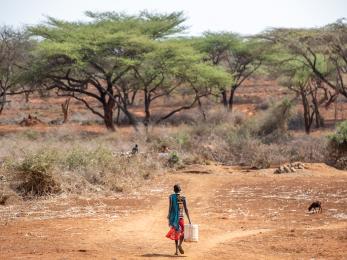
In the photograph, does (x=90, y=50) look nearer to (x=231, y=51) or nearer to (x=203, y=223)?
(x=231, y=51)

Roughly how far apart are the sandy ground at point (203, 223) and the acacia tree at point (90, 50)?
37.7 feet

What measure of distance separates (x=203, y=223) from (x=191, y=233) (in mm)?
2156

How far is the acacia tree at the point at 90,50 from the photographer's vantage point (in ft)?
93.9

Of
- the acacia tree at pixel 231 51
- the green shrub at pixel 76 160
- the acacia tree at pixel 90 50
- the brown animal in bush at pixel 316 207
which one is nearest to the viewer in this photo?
the brown animal in bush at pixel 316 207

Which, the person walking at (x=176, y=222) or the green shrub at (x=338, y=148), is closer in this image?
the person walking at (x=176, y=222)

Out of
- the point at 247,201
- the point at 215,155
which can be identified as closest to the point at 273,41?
the point at 215,155

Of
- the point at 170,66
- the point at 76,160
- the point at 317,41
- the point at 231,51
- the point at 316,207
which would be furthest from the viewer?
the point at 231,51

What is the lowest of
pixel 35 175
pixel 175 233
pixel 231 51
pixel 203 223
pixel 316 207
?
pixel 203 223

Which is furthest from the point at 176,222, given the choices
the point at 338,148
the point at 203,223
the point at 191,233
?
the point at 338,148

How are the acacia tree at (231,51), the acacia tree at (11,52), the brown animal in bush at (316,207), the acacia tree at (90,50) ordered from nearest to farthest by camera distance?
the brown animal in bush at (316,207) → the acacia tree at (90,50) → the acacia tree at (11,52) → the acacia tree at (231,51)

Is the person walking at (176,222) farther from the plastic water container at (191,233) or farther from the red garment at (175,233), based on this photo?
the plastic water container at (191,233)

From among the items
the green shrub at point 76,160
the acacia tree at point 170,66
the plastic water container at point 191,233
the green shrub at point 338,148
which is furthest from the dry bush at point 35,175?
the acacia tree at point 170,66

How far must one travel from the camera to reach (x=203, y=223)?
12.6m

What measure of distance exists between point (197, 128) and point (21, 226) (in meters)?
15.9
